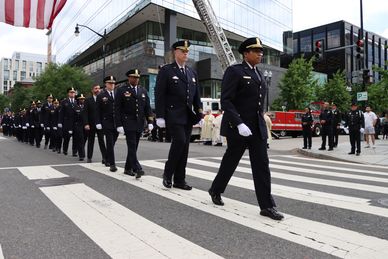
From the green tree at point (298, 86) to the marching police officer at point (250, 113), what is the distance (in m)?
39.9

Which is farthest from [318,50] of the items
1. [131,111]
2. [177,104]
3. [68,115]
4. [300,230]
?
[300,230]

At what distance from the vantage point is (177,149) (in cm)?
601

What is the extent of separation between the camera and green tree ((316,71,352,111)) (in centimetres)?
4909

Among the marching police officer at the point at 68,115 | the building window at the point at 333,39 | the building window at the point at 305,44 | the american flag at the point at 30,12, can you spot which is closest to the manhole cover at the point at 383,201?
the american flag at the point at 30,12

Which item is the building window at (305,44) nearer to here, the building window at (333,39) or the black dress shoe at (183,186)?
the building window at (333,39)

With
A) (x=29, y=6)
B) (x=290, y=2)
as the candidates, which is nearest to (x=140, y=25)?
(x=290, y=2)

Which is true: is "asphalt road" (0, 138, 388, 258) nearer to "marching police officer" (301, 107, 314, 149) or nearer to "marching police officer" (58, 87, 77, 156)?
"marching police officer" (58, 87, 77, 156)

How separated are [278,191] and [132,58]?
3569cm

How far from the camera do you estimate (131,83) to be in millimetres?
7785

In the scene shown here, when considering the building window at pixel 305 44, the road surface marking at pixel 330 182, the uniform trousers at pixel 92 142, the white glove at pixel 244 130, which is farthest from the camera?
the building window at pixel 305 44

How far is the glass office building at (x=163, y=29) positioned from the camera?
37906 millimetres

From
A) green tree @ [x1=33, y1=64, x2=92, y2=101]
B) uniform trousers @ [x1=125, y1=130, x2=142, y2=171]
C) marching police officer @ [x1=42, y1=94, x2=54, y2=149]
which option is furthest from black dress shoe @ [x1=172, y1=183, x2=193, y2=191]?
green tree @ [x1=33, y1=64, x2=92, y2=101]

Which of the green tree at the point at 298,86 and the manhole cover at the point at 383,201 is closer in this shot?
the manhole cover at the point at 383,201

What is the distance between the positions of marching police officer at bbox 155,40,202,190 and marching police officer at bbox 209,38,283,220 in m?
1.23
